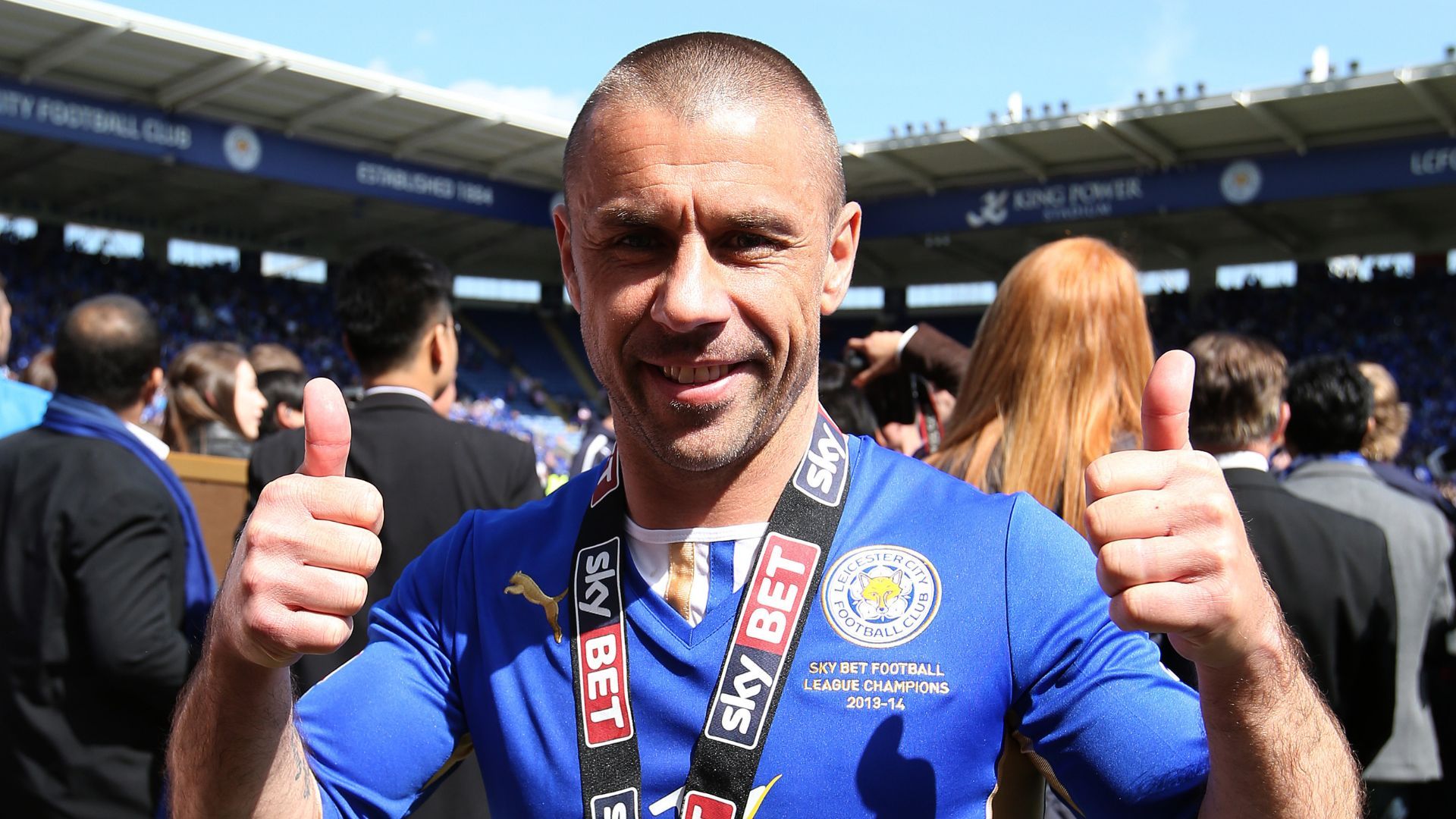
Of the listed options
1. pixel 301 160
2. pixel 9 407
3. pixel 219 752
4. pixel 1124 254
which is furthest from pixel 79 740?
pixel 301 160

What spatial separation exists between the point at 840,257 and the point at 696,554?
0.51m

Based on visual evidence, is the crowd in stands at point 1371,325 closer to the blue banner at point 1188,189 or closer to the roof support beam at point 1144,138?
the blue banner at point 1188,189

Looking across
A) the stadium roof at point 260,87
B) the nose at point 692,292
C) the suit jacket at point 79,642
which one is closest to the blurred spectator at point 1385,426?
the nose at point 692,292

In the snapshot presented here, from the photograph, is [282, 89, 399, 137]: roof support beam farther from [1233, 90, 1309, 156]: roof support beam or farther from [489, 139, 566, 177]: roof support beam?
[1233, 90, 1309, 156]: roof support beam

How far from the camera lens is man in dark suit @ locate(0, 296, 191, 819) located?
2803 millimetres

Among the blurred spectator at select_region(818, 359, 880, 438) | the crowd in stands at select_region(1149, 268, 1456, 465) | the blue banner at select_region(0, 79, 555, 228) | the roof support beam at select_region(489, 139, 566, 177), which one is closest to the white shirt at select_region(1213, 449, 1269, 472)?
the blurred spectator at select_region(818, 359, 880, 438)

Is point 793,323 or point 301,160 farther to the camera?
point 301,160

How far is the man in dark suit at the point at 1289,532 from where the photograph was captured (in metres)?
2.82

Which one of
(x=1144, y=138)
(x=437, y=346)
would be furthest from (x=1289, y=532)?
(x=1144, y=138)

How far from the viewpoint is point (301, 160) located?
21203 mm

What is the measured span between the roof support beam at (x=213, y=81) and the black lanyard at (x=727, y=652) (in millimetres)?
19171

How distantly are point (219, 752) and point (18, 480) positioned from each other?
2028mm

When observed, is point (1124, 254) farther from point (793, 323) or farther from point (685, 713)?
point (685, 713)

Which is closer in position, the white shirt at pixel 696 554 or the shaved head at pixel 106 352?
the white shirt at pixel 696 554
